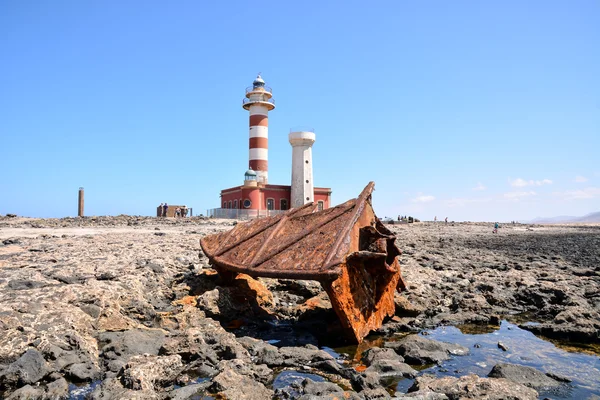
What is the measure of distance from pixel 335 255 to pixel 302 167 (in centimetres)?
3010

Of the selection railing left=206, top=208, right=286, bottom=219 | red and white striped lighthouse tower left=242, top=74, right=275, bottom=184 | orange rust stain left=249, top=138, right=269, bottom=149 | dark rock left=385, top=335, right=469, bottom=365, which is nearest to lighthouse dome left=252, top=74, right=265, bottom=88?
red and white striped lighthouse tower left=242, top=74, right=275, bottom=184

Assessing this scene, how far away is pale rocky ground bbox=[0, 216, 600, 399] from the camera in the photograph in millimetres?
3400

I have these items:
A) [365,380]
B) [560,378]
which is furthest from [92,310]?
[560,378]

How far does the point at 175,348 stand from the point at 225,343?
0.47 m

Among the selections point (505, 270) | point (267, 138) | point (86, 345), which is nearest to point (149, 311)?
point (86, 345)

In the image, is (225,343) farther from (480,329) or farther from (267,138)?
(267,138)

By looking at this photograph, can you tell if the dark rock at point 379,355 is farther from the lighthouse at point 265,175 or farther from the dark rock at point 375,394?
the lighthouse at point 265,175

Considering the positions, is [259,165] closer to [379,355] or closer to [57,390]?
[379,355]

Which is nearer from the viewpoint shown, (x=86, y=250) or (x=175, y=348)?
(x=175, y=348)

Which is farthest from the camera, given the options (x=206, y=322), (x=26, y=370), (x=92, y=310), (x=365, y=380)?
(x=206, y=322)

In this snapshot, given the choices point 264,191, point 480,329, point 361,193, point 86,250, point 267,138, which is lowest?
point 480,329

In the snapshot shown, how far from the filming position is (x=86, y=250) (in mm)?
8477

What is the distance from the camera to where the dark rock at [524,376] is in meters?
3.71

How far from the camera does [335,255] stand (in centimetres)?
470
